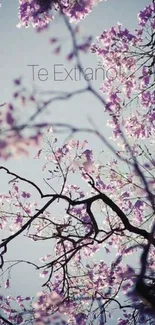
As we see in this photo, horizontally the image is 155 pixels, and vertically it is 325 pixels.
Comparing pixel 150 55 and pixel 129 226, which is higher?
pixel 150 55

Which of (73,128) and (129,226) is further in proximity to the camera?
(129,226)

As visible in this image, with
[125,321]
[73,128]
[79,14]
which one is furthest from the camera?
[125,321]

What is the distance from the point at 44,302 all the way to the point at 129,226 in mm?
3523

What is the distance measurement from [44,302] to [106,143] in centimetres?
623

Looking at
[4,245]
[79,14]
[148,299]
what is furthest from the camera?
[79,14]

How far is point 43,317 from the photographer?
21.7 feet

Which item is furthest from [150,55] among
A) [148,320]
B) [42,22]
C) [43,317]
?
[43,317]

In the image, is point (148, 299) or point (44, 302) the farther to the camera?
point (44, 302)

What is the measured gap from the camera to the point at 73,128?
323cm

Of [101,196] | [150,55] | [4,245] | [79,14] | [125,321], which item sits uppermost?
[79,14]

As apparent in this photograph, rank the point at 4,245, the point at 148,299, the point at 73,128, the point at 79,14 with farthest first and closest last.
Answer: the point at 79,14, the point at 4,245, the point at 73,128, the point at 148,299

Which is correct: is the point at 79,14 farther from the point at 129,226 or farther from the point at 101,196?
the point at 129,226

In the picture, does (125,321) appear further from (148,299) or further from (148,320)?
(148,299)

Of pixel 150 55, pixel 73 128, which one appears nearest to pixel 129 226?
pixel 73 128
